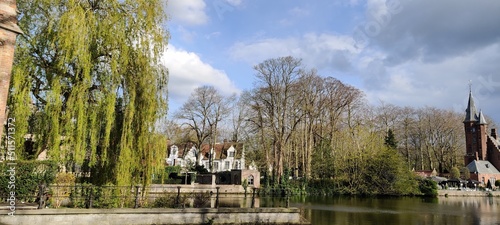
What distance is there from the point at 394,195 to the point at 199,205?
31.5 m

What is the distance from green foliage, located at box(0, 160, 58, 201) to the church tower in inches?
2538

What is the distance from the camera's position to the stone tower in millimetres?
9938

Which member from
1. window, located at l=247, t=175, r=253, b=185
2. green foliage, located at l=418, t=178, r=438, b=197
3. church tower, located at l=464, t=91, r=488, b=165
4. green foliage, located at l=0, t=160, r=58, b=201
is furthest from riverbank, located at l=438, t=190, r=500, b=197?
green foliage, located at l=0, t=160, r=58, b=201

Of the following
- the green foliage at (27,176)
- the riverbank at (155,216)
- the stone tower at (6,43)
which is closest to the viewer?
the stone tower at (6,43)

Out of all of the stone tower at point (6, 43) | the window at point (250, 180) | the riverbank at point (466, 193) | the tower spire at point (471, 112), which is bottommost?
the riverbank at point (466, 193)

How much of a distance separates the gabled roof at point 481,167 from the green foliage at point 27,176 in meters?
60.2

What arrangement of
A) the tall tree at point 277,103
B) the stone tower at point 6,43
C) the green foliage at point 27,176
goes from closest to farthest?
the stone tower at point 6,43
the green foliage at point 27,176
the tall tree at point 277,103

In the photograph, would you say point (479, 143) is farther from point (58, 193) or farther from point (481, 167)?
point (58, 193)

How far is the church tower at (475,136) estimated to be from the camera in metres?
62.0

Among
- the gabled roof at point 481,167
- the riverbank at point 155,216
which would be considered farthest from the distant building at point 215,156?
the riverbank at point 155,216

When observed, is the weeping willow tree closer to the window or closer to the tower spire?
the window

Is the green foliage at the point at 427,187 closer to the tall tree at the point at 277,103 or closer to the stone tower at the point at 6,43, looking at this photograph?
the tall tree at the point at 277,103

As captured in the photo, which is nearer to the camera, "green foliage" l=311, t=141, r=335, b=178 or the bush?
the bush

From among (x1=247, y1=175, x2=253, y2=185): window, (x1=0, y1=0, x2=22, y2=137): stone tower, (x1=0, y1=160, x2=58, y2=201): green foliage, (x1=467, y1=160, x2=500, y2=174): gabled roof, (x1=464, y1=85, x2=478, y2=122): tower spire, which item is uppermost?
(x1=464, y1=85, x2=478, y2=122): tower spire
